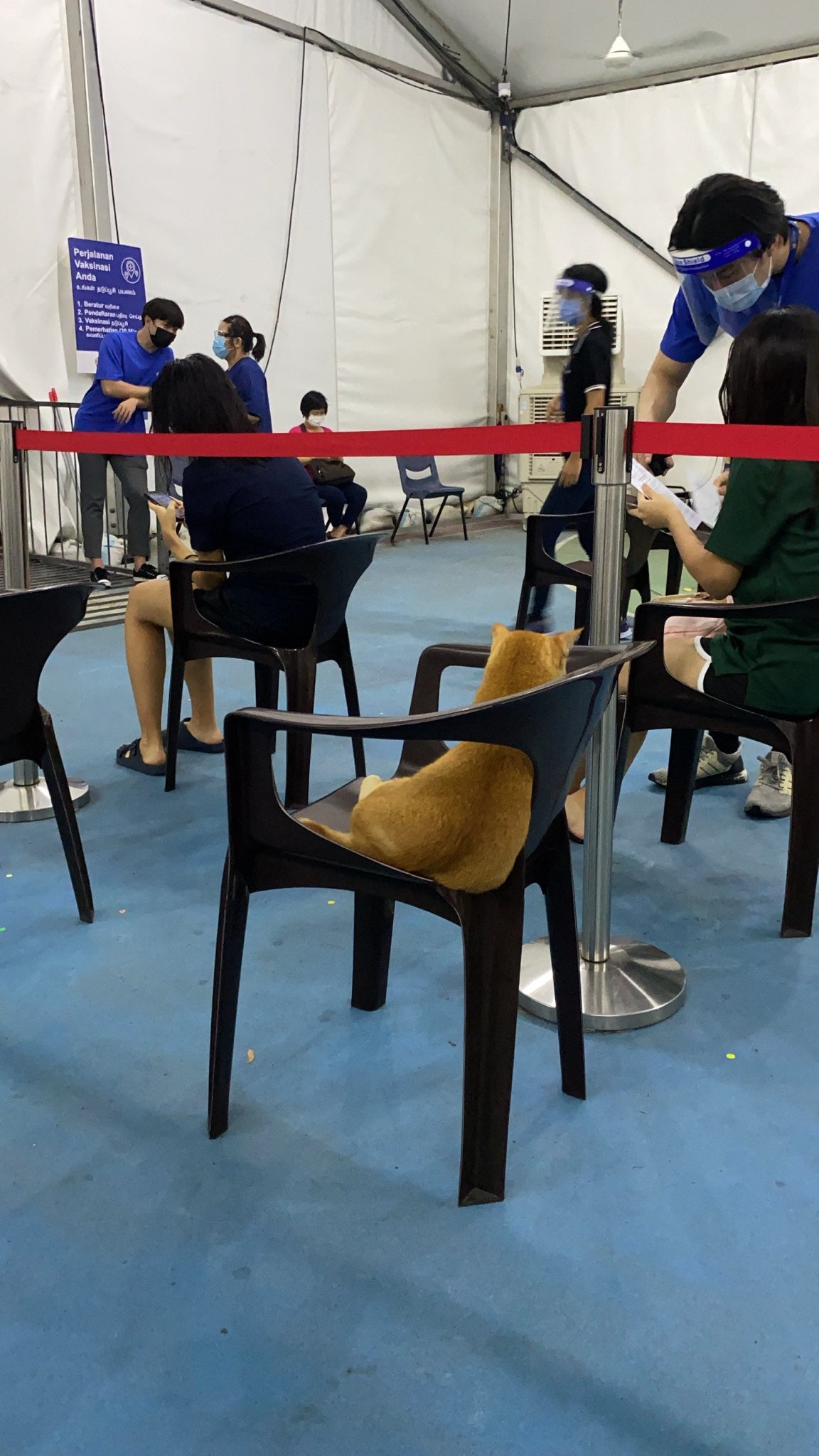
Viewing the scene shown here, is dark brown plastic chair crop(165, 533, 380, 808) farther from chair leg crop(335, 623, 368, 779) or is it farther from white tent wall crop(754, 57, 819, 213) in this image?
white tent wall crop(754, 57, 819, 213)

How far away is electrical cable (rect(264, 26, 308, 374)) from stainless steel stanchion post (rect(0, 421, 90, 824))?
4940mm

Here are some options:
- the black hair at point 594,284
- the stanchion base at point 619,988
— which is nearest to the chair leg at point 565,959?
the stanchion base at point 619,988

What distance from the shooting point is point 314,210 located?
7340 mm

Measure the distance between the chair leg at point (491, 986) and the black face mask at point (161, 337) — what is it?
4.49m

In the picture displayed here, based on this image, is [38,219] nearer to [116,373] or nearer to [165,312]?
[116,373]

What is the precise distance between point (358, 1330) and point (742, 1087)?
667 mm

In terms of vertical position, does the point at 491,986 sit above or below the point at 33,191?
below

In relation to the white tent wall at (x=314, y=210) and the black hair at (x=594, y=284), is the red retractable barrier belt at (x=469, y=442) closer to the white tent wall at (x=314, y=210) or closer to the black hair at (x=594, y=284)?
the black hair at (x=594, y=284)

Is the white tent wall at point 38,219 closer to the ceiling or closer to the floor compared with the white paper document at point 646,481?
closer to the ceiling

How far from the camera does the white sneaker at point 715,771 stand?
2.69 meters

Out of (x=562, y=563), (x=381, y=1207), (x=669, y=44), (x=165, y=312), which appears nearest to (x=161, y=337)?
(x=165, y=312)

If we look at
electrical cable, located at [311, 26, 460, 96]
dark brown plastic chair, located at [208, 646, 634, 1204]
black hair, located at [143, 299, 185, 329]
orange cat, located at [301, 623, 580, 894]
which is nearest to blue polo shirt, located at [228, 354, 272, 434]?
black hair, located at [143, 299, 185, 329]

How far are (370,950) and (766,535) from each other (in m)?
0.93

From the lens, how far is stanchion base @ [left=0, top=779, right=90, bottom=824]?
248cm
